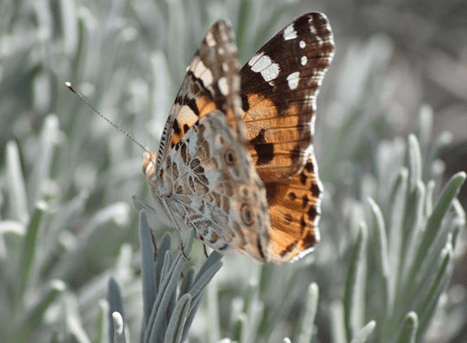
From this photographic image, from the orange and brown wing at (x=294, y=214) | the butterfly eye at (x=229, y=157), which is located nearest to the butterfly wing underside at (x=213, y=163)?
the butterfly eye at (x=229, y=157)

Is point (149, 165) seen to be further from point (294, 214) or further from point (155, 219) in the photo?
point (155, 219)

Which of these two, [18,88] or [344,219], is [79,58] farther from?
[344,219]

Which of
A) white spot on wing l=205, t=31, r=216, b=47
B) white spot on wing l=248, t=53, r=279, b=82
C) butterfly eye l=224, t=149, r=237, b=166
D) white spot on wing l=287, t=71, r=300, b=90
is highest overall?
white spot on wing l=205, t=31, r=216, b=47

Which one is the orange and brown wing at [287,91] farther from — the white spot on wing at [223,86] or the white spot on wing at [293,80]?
A: the white spot on wing at [223,86]

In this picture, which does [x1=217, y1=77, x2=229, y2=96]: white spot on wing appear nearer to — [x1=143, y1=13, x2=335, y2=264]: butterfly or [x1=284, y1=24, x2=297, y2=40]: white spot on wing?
[x1=143, y1=13, x2=335, y2=264]: butterfly

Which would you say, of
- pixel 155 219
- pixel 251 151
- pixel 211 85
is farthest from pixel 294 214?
pixel 155 219

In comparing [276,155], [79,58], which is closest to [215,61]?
[276,155]

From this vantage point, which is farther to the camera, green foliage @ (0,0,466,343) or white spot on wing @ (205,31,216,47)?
green foliage @ (0,0,466,343)

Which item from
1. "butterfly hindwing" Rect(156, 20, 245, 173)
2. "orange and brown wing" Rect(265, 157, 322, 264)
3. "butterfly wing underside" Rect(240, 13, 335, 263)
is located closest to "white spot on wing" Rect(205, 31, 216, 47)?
"butterfly hindwing" Rect(156, 20, 245, 173)
